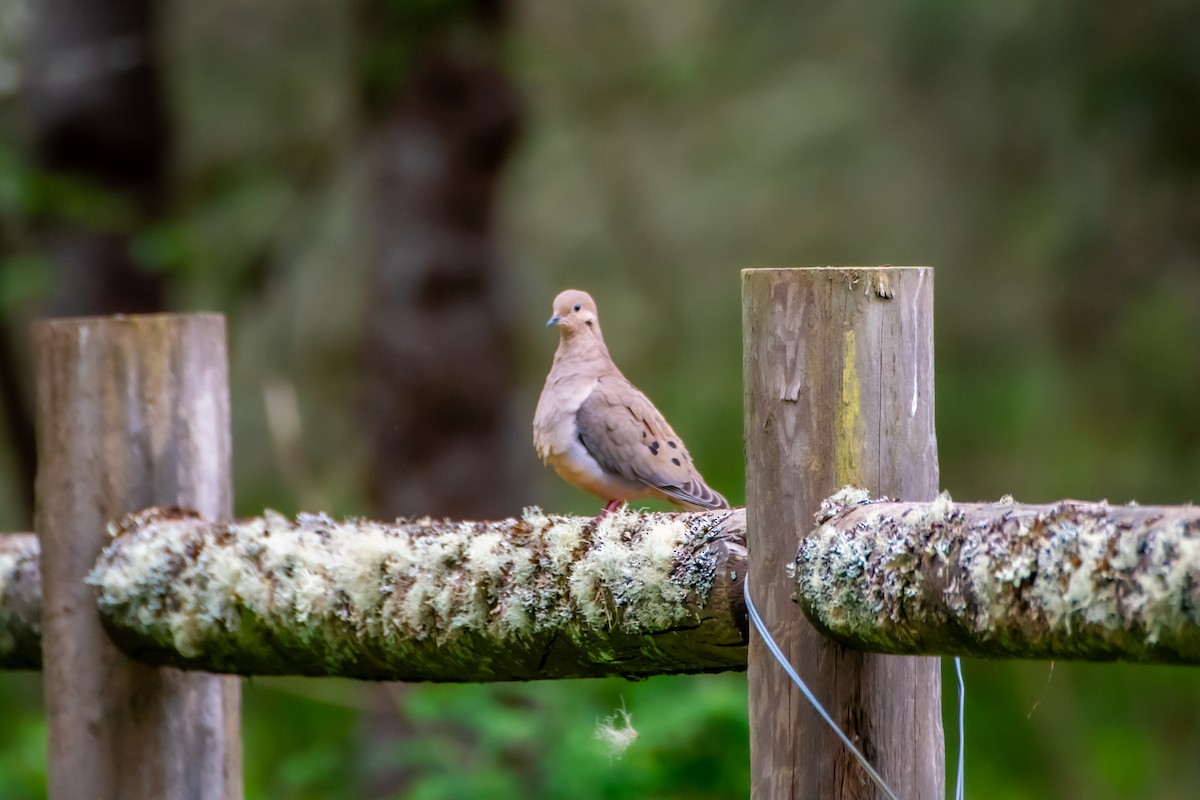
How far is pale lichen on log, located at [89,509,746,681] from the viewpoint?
1.87 meters

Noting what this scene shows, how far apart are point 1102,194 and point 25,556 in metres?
5.18

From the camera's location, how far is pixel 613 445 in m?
2.95

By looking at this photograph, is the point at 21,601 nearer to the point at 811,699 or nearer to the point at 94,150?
the point at 811,699

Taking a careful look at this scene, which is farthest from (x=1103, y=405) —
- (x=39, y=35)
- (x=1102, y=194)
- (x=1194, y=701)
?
(x=39, y=35)

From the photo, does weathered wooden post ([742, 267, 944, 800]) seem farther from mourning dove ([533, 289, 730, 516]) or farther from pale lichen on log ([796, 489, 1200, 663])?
mourning dove ([533, 289, 730, 516])

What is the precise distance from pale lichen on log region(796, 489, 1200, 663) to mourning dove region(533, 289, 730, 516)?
1.30 metres

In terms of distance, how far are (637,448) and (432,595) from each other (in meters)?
0.91

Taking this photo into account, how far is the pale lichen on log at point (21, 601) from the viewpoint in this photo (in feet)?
9.13

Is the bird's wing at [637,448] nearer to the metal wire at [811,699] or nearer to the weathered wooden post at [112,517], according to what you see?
the weathered wooden post at [112,517]

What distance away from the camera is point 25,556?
2.80m

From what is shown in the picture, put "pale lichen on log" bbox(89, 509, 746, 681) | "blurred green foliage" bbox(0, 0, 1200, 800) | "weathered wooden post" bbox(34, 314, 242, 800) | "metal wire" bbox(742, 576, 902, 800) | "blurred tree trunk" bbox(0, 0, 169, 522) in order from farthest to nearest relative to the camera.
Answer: "blurred tree trunk" bbox(0, 0, 169, 522) → "blurred green foliage" bbox(0, 0, 1200, 800) → "weathered wooden post" bbox(34, 314, 242, 800) → "pale lichen on log" bbox(89, 509, 746, 681) → "metal wire" bbox(742, 576, 902, 800)

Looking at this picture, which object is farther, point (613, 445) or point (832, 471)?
point (613, 445)

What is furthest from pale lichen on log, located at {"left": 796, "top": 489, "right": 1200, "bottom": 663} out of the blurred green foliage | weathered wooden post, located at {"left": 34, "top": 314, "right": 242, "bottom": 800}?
the blurred green foliage

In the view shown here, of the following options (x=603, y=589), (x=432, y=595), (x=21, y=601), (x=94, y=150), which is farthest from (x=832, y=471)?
(x=94, y=150)
